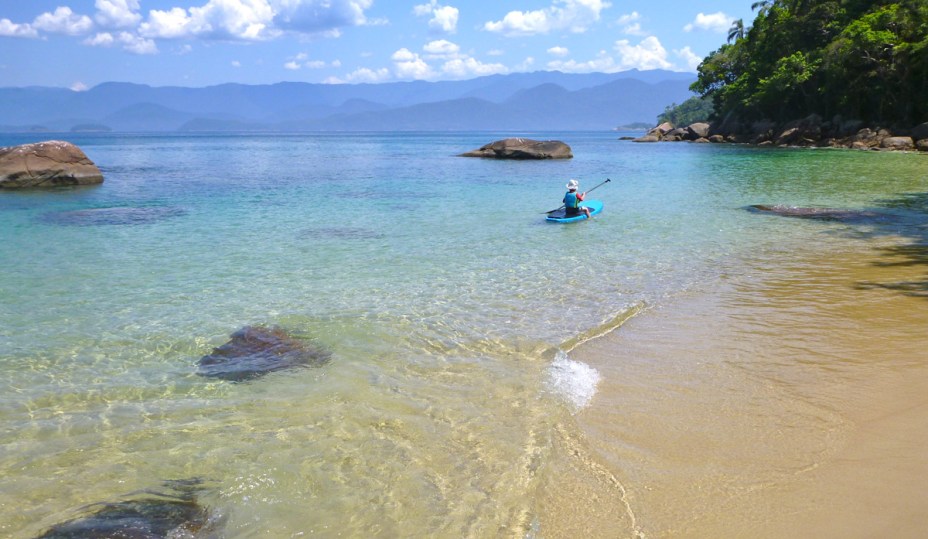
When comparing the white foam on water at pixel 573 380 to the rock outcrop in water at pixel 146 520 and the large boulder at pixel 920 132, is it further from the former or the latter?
the large boulder at pixel 920 132

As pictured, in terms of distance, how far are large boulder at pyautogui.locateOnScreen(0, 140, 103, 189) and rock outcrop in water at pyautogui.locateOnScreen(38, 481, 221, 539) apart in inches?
1033

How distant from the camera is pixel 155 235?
15.2m

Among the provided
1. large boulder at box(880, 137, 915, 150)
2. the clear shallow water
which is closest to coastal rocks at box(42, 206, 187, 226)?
the clear shallow water

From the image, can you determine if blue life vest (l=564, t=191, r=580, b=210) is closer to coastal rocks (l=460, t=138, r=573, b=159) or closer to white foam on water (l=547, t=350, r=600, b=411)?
white foam on water (l=547, t=350, r=600, b=411)

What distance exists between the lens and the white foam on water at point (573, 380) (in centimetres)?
585

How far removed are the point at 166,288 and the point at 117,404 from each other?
4615mm

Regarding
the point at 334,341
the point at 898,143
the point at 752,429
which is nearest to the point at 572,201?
the point at 334,341

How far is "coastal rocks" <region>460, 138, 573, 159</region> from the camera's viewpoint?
44.3m

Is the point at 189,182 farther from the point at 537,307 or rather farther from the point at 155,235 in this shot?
the point at 537,307

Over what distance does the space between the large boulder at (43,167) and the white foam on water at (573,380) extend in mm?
26294

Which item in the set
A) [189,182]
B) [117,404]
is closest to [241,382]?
[117,404]

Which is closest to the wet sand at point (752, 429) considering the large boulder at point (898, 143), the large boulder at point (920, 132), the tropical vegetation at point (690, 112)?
the large boulder at point (898, 143)

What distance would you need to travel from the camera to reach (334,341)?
7.66 meters

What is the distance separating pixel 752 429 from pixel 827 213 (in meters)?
14.7
